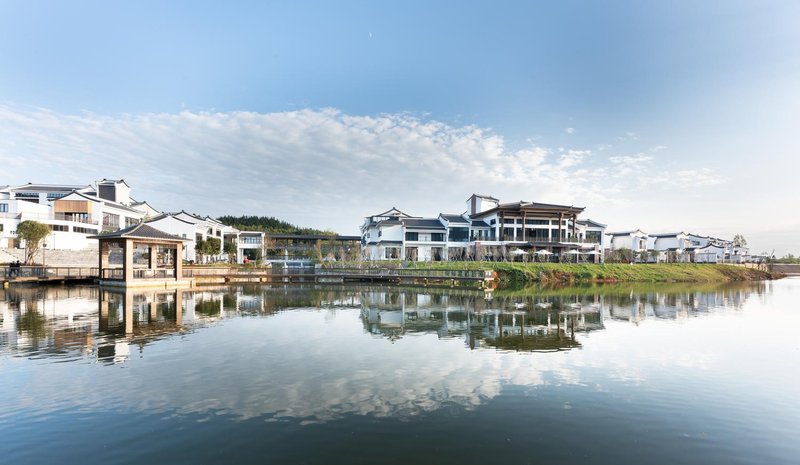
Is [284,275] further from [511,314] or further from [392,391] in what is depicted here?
[392,391]

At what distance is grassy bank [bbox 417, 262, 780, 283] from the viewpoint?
133 ft

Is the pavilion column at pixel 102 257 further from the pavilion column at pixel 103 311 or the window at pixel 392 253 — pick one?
the window at pixel 392 253

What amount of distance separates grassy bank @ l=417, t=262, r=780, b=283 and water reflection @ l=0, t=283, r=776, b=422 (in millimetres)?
18374

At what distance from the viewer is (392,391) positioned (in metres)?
7.86

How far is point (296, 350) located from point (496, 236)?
42184 millimetres

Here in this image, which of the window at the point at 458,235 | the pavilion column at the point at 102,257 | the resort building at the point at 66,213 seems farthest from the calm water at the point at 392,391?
the window at the point at 458,235

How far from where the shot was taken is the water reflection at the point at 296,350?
24.1 ft

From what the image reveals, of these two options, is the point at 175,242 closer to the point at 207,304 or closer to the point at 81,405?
the point at 207,304

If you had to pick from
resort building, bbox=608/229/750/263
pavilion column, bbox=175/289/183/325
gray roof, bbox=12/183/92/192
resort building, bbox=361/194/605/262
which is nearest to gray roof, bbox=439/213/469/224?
resort building, bbox=361/194/605/262

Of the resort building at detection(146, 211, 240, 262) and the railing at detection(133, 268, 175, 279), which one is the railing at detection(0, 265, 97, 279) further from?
the resort building at detection(146, 211, 240, 262)

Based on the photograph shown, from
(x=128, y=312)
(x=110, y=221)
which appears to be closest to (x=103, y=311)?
(x=128, y=312)

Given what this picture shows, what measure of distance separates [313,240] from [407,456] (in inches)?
2550

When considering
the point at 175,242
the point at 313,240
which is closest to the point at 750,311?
the point at 175,242

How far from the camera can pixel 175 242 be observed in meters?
29.2
